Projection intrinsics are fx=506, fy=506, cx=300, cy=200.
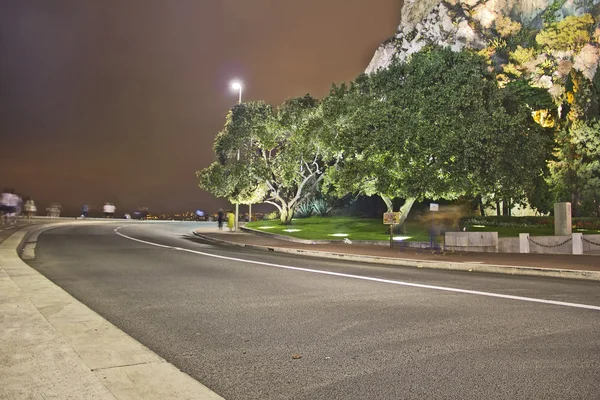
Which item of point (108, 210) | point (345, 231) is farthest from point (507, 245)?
point (108, 210)

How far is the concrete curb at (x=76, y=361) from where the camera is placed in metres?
3.95

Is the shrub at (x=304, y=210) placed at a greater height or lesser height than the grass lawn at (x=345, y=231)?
greater

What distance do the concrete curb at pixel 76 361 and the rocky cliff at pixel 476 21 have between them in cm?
12482

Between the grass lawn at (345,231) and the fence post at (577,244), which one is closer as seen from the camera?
the fence post at (577,244)

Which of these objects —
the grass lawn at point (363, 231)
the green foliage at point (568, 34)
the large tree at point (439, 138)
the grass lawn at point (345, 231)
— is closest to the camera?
the large tree at point (439, 138)

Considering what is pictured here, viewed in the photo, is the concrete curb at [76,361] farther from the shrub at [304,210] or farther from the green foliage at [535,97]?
the green foliage at [535,97]

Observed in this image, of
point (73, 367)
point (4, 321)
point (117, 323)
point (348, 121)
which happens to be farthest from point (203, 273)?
point (348, 121)

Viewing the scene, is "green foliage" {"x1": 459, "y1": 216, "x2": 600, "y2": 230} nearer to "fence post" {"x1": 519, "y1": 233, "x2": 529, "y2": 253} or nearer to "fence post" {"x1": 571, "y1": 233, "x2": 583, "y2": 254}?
"fence post" {"x1": 519, "y1": 233, "x2": 529, "y2": 253}

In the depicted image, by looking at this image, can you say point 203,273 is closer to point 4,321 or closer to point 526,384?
point 4,321

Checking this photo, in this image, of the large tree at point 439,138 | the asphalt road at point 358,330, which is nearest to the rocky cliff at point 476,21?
the large tree at point 439,138

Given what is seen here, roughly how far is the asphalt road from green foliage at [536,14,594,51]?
118 meters

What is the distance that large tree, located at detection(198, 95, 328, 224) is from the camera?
38781mm

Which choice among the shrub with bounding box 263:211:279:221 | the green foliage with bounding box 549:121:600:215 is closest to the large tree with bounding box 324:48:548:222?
the green foliage with bounding box 549:121:600:215

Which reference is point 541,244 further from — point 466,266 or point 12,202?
point 12,202
